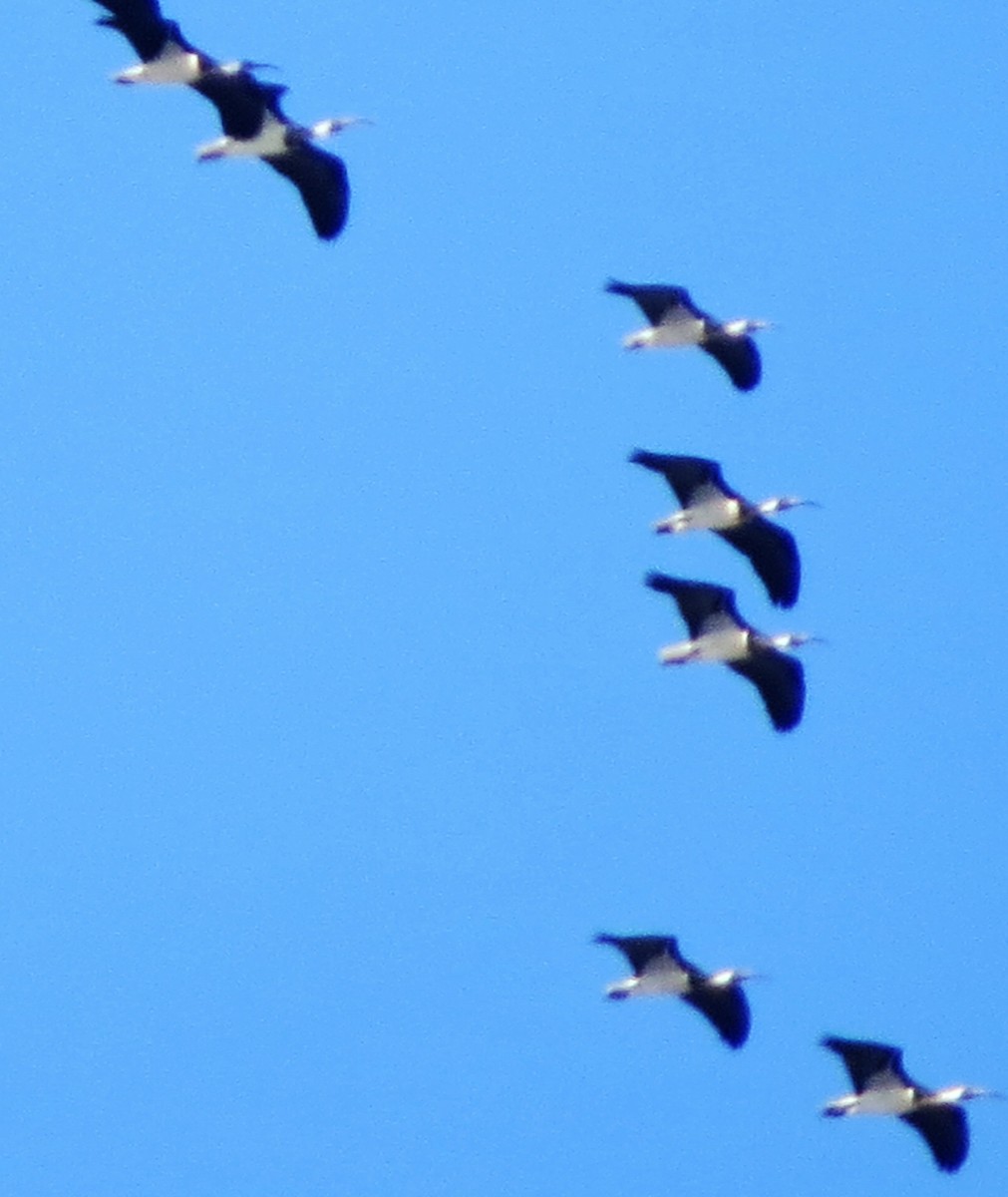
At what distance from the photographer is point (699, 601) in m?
43.6

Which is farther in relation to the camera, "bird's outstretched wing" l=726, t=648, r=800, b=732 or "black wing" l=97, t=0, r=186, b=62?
"bird's outstretched wing" l=726, t=648, r=800, b=732

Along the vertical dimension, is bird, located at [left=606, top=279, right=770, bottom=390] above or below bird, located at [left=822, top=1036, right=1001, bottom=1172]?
above

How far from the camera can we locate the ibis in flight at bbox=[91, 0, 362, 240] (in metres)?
41.5

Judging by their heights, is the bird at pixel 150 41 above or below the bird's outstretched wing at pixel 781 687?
above

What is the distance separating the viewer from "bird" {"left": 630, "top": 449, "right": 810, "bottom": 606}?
43.2 m

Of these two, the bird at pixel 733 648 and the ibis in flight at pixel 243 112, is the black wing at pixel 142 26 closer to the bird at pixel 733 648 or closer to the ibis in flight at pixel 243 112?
the ibis in flight at pixel 243 112

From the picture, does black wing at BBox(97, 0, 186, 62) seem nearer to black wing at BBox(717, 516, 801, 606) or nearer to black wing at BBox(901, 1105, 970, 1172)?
black wing at BBox(717, 516, 801, 606)

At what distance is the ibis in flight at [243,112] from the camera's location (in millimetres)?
41500

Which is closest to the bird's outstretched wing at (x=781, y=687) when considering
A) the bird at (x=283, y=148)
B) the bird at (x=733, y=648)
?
the bird at (x=733, y=648)

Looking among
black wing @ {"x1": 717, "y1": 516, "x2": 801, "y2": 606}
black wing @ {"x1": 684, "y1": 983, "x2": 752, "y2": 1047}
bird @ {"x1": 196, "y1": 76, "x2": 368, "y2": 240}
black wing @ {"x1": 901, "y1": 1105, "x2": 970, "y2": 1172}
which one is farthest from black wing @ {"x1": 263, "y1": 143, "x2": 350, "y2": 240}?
black wing @ {"x1": 901, "y1": 1105, "x2": 970, "y2": 1172}

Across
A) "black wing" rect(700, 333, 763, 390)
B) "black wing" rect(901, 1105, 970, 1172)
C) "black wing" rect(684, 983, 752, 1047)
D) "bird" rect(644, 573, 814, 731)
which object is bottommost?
"black wing" rect(901, 1105, 970, 1172)

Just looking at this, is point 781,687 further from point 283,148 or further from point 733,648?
point 283,148

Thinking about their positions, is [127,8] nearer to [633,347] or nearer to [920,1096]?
[633,347]

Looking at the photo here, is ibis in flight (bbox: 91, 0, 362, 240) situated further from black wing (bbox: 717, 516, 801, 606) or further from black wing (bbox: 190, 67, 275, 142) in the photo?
black wing (bbox: 717, 516, 801, 606)
